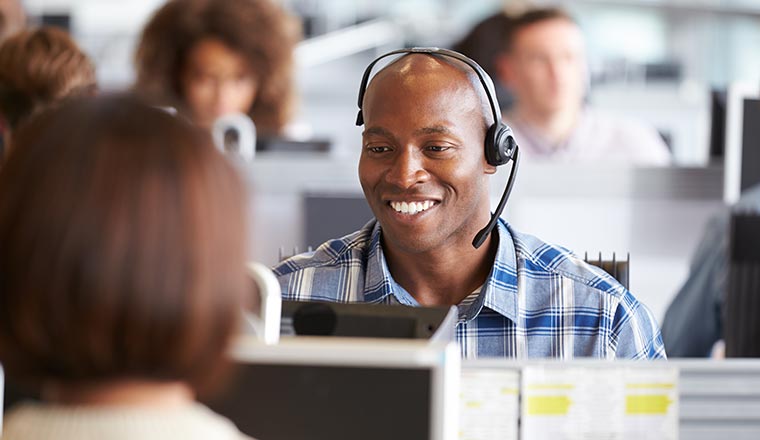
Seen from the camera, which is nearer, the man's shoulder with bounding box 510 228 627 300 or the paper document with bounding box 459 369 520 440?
the paper document with bounding box 459 369 520 440

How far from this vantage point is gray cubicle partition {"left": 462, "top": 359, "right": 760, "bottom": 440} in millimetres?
979

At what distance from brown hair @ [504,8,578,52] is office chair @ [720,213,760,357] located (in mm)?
1458

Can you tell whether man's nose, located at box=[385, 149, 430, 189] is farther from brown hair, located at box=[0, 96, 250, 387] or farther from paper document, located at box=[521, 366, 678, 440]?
brown hair, located at box=[0, 96, 250, 387]

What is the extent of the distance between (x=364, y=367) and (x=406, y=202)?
535 mm

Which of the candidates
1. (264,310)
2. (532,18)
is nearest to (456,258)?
(264,310)

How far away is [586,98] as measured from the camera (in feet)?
13.8

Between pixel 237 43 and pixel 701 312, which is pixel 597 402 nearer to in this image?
pixel 701 312

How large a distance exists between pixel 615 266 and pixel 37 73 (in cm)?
143

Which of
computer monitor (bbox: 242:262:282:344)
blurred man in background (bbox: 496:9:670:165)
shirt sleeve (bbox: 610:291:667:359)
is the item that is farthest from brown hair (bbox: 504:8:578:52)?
computer monitor (bbox: 242:262:282:344)

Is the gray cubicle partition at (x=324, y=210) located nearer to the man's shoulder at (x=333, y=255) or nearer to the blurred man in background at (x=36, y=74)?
the blurred man in background at (x=36, y=74)

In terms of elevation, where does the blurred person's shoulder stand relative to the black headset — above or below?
above

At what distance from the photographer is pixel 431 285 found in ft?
4.54

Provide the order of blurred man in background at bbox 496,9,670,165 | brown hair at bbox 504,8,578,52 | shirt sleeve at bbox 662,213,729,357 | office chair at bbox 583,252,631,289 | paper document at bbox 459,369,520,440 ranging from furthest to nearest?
1. brown hair at bbox 504,8,578,52
2. blurred man in background at bbox 496,9,670,165
3. shirt sleeve at bbox 662,213,729,357
4. office chair at bbox 583,252,631,289
5. paper document at bbox 459,369,520,440

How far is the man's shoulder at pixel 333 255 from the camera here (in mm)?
1410
